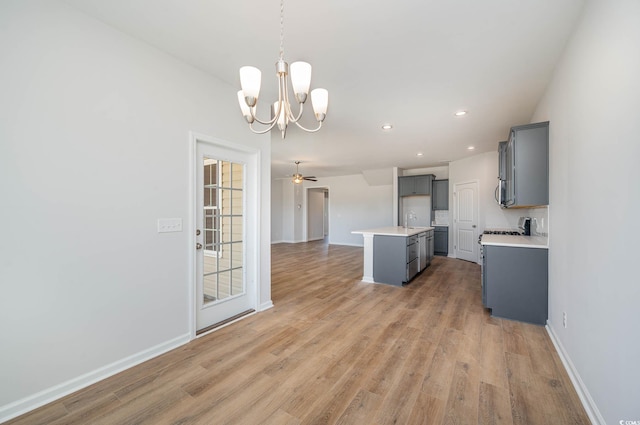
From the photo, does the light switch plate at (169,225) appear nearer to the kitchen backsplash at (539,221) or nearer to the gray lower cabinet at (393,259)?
the gray lower cabinet at (393,259)

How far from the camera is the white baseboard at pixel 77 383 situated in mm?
1598

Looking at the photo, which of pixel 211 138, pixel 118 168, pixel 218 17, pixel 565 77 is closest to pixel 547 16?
pixel 565 77

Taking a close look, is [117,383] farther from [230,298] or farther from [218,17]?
[218,17]

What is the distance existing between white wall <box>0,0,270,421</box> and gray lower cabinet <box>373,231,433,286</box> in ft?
10.3

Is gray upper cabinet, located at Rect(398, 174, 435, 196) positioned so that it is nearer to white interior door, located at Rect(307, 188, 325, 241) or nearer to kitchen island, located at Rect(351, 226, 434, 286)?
kitchen island, located at Rect(351, 226, 434, 286)

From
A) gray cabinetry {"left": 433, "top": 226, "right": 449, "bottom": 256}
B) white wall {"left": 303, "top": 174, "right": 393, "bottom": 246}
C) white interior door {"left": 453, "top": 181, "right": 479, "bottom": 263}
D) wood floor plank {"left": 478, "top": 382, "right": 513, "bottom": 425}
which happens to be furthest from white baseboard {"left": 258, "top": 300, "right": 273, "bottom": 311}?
white wall {"left": 303, "top": 174, "right": 393, "bottom": 246}

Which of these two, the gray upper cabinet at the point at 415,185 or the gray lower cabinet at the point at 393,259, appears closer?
the gray lower cabinet at the point at 393,259

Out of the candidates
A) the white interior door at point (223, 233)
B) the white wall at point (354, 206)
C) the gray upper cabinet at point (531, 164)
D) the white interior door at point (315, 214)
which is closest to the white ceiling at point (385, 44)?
the gray upper cabinet at point (531, 164)

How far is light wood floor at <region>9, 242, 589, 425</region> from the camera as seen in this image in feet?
5.33

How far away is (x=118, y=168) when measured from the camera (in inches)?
80.9

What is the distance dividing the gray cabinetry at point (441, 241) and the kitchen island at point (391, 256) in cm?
280

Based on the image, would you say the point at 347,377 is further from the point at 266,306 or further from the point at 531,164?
the point at 531,164

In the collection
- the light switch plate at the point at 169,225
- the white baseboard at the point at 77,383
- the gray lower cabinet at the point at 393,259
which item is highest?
the light switch plate at the point at 169,225

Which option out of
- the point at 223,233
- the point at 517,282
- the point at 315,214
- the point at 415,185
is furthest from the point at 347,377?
the point at 315,214
